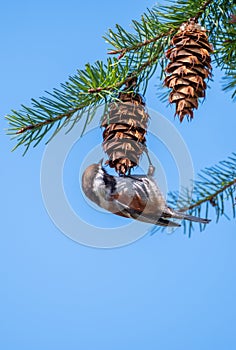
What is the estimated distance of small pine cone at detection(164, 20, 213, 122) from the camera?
3.22 ft

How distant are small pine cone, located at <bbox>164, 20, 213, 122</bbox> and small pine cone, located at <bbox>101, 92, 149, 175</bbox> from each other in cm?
9

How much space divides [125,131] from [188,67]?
6.4 inches

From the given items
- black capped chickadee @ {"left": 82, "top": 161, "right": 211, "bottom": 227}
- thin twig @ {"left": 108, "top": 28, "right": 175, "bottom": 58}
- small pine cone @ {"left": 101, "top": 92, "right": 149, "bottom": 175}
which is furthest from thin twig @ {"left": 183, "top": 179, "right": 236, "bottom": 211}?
thin twig @ {"left": 108, "top": 28, "right": 175, "bottom": 58}

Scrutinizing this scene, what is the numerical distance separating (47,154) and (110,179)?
0.16 meters

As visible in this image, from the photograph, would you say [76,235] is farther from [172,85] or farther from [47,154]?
[172,85]

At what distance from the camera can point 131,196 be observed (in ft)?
3.46

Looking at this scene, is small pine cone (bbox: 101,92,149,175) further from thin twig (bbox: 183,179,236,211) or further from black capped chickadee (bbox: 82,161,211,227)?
thin twig (bbox: 183,179,236,211)

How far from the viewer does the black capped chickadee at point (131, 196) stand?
1066 mm

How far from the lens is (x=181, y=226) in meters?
1.14

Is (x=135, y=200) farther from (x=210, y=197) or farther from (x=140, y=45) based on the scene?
(x=140, y=45)

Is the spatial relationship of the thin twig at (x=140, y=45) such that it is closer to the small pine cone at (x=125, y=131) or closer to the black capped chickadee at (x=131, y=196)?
the small pine cone at (x=125, y=131)

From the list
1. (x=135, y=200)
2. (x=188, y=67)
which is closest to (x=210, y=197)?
(x=135, y=200)

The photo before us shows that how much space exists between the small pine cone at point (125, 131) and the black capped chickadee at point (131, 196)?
0.03 metres

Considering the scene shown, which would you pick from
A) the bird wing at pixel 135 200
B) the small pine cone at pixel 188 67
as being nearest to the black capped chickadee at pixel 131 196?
the bird wing at pixel 135 200
